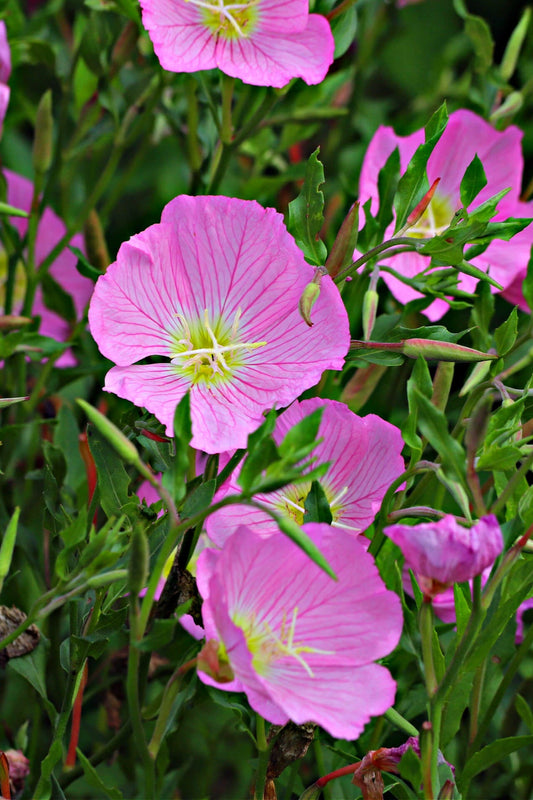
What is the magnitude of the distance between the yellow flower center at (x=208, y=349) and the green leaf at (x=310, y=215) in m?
0.06

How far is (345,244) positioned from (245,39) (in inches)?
7.7

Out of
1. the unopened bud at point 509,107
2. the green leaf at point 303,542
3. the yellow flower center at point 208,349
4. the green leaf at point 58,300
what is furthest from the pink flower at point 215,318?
the unopened bud at point 509,107

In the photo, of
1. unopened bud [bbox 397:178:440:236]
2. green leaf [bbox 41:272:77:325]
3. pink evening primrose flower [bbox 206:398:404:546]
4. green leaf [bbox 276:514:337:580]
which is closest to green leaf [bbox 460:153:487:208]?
unopened bud [bbox 397:178:440:236]

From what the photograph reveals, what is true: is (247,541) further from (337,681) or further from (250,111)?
(250,111)

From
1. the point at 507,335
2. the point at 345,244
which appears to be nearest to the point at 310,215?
the point at 345,244

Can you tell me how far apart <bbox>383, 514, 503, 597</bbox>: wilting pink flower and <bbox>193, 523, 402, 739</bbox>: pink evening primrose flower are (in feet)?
0.15

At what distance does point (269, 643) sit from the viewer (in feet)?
1.59

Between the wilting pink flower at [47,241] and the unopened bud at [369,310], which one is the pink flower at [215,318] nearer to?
the unopened bud at [369,310]

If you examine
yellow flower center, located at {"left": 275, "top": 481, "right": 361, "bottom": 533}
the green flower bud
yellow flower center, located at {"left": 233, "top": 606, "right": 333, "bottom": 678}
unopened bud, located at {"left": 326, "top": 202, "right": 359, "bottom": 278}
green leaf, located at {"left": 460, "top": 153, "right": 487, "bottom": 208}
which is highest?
green leaf, located at {"left": 460, "top": 153, "right": 487, "bottom": 208}

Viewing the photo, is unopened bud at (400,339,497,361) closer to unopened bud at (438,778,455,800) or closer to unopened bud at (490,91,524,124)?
unopened bud at (438,778,455,800)

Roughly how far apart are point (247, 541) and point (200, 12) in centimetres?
42

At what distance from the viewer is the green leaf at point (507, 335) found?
1.85ft

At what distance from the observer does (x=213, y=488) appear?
47 cm

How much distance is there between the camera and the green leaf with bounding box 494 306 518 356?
0.56m
